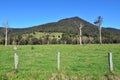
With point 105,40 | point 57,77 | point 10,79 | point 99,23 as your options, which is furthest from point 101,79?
point 105,40

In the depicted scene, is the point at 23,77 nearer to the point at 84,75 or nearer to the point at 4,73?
the point at 4,73

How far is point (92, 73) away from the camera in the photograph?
1633cm

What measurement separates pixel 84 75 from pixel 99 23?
87796mm

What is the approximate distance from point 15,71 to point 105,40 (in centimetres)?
12690

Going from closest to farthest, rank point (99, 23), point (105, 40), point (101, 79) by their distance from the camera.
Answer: point (101, 79), point (99, 23), point (105, 40)

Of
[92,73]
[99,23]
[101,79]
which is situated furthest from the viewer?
[99,23]

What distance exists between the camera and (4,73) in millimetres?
17016

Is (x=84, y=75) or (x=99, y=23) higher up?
(x=99, y=23)

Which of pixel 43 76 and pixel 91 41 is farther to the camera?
pixel 91 41

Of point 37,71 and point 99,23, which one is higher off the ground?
point 99,23

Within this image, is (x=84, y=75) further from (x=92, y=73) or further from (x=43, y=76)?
(x=43, y=76)

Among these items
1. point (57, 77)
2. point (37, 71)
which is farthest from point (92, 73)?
point (37, 71)

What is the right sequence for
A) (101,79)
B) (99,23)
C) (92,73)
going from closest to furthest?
(101,79), (92,73), (99,23)

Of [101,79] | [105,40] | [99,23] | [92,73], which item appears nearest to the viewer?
[101,79]
